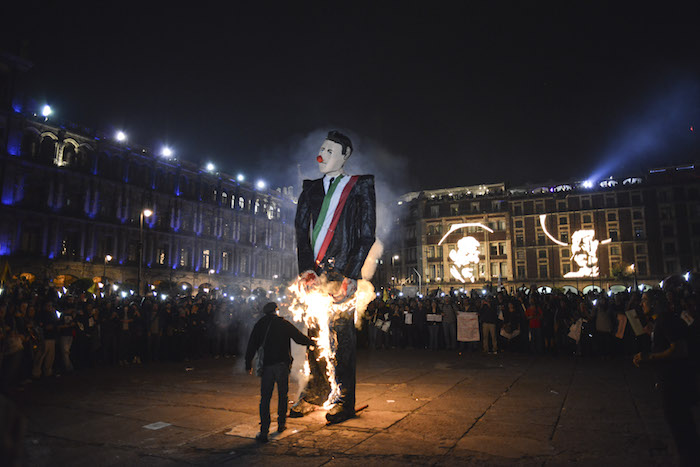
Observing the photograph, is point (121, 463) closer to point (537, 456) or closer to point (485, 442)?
point (485, 442)

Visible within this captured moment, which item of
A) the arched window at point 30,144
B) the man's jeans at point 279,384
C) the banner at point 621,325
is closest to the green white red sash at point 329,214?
the man's jeans at point 279,384

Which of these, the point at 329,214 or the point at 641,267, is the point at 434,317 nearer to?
the point at 329,214

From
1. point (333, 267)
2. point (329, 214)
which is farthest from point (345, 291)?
point (329, 214)

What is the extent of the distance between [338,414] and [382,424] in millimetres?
474

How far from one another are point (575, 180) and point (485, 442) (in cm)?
6793

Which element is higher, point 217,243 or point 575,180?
point 575,180

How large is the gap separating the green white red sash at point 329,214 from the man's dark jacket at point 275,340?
836mm

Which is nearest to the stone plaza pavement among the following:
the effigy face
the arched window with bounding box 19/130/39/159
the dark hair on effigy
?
the effigy face

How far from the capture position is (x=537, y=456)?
389 centimetres

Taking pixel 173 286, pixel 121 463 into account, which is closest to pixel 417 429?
pixel 121 463

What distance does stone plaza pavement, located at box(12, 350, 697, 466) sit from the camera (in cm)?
397

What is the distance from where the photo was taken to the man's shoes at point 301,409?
212 inches

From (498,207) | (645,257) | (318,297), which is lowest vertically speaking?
(318,297)

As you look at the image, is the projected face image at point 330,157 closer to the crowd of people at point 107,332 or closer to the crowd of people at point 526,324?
the crowd of people at point 107,332
